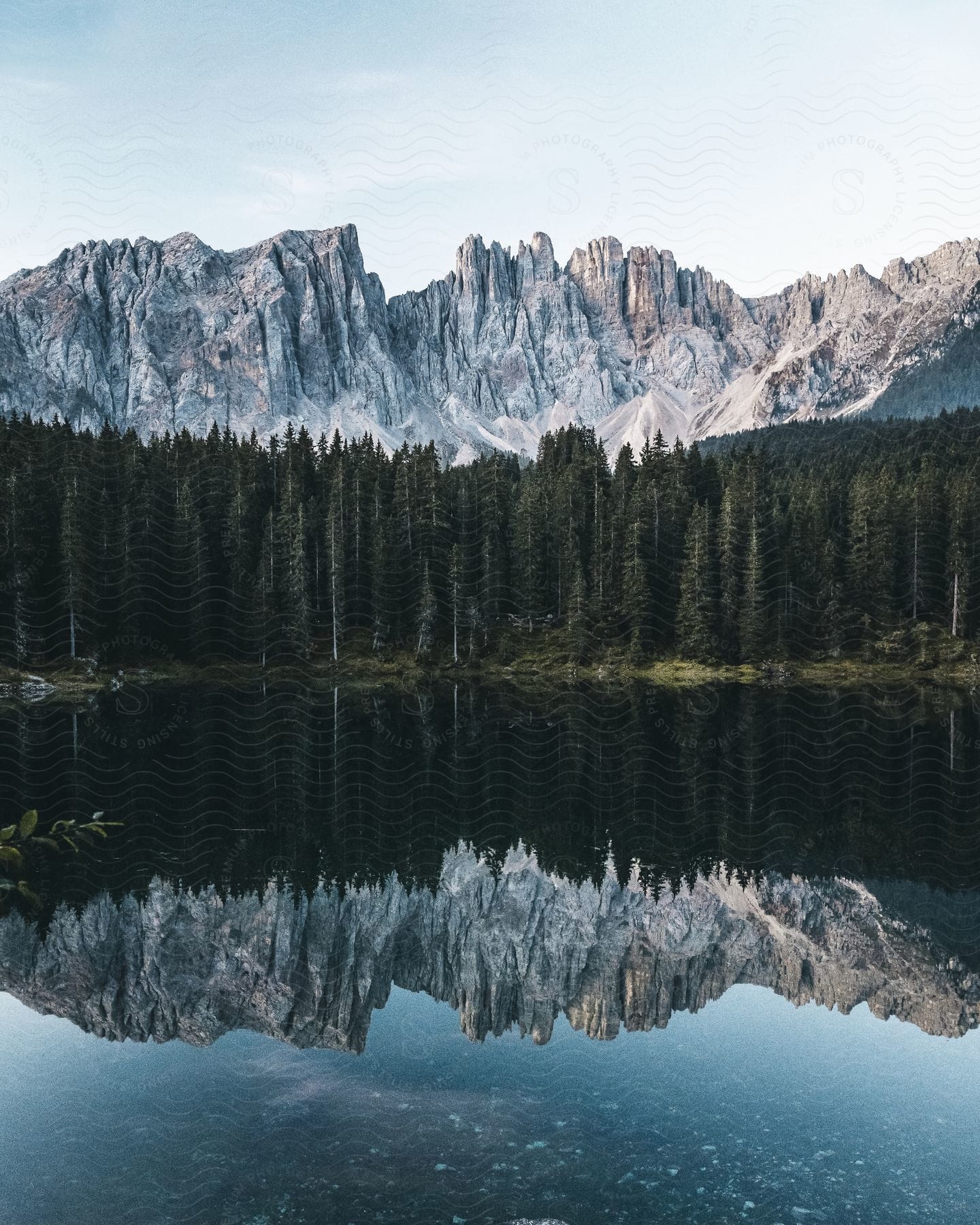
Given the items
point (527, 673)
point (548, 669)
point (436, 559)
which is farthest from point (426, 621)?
point (548, 669)

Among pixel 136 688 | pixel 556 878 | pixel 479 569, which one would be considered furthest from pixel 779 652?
pixel 556 878

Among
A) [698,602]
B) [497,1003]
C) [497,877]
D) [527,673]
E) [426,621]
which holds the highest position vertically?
[698,602]

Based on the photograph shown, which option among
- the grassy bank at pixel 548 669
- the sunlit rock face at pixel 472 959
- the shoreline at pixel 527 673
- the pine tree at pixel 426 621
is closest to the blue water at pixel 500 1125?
the sunlit rock face at pixel 472 959

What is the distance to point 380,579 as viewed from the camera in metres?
88.5

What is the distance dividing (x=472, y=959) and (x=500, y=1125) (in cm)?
695

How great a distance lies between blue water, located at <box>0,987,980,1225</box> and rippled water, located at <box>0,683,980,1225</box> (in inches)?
2.3

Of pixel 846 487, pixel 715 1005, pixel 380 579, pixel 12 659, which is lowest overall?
pixel 715 1005

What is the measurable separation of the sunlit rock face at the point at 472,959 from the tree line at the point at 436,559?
5694 cm

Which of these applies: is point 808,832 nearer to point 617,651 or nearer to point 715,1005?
point 715,1005

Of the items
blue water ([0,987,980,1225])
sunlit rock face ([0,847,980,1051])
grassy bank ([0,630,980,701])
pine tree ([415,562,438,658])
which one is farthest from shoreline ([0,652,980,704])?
blue water ([0,987,980,1225])

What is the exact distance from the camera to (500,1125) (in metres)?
14.2

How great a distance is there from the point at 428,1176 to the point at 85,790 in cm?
2845

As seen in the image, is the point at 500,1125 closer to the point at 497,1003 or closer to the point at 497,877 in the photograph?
the point at 497,1003

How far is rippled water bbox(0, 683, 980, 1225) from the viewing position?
12.8 m
